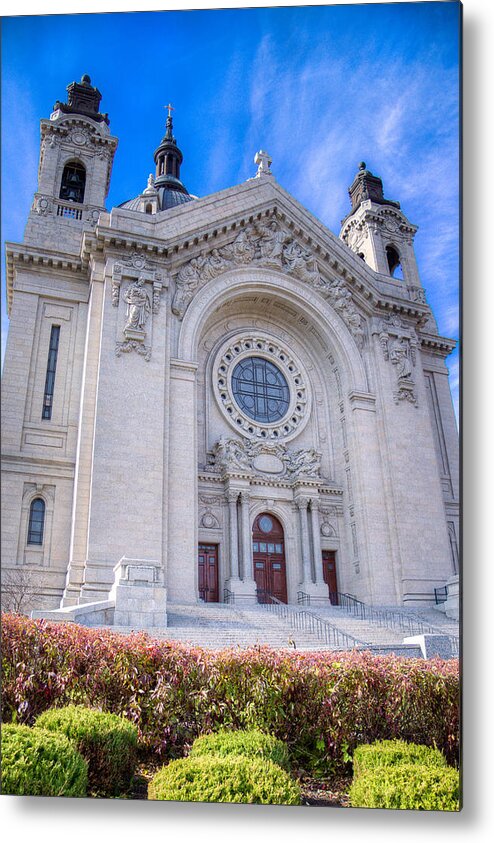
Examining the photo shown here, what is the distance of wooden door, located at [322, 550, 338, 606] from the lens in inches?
981

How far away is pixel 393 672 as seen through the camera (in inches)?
365

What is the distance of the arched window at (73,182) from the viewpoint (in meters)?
27.9

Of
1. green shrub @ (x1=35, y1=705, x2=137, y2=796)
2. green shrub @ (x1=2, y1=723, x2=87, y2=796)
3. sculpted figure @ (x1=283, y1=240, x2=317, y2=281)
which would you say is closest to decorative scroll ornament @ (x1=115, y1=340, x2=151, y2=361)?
sculpted figure @ (x1=283, y1=240, x2=317, y2=281)

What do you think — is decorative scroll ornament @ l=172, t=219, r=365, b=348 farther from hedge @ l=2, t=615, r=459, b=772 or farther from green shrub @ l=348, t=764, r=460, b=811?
green shrub @ l=348, t=764, r=460, b=811

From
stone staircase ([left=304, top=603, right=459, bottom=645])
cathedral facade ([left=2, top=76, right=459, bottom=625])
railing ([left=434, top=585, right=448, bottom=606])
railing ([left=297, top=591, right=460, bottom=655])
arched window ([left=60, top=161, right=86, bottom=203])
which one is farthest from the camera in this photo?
arched window ([left=60, top=161, right=86, bottom=203])

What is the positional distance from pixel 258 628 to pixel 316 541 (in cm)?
793

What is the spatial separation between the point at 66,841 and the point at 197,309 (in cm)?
1915

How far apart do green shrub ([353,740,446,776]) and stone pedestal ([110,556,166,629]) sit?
7885 mm

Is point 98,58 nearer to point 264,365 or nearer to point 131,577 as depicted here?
point 131,577

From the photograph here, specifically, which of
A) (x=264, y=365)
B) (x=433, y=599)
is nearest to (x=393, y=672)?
(x=433, y=599)

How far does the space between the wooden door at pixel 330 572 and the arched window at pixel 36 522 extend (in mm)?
10621

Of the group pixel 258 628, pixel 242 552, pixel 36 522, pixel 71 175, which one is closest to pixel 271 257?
pixel 71 175

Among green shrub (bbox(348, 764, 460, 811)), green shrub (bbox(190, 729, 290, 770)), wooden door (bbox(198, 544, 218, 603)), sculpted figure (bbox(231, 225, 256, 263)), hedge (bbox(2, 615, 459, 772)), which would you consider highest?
sculpted figure (bbox(231, 225, 256, 263))

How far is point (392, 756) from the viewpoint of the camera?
792 cm
